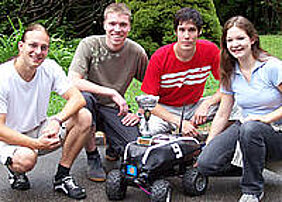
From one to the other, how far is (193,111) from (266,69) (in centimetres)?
105

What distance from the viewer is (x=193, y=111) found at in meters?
4.37

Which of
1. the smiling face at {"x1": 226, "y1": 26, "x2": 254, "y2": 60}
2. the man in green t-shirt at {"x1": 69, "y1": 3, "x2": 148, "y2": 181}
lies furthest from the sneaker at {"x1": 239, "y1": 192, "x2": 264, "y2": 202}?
the man in green t-shirt at {"x1": 69, "y1": 3, "x2": 148, "y2": 181}

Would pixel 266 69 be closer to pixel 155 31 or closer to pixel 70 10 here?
pixel 155 31

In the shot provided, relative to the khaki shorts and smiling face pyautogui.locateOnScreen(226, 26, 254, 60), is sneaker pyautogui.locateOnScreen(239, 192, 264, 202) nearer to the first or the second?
smiling face pyautogui.locateOnScreen(226, 26, 254, 60)

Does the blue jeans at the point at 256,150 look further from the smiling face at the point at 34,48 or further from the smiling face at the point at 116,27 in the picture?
the smiling face at the point at 34,48

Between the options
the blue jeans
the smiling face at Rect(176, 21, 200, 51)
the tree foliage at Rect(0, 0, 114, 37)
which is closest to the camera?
the blue jeans

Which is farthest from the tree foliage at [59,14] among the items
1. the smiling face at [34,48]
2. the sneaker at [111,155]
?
the smiling face at [34,48]

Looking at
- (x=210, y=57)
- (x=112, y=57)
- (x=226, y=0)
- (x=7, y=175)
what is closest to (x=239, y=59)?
(x=210, y=57)

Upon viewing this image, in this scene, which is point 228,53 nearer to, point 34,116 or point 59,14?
point 34,116

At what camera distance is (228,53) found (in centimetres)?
370

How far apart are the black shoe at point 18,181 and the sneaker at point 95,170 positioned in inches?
21.4

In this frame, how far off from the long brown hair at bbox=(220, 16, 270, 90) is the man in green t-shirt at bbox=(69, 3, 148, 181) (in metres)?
0.90

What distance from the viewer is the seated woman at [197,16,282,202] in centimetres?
333

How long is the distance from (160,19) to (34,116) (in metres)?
4.80
